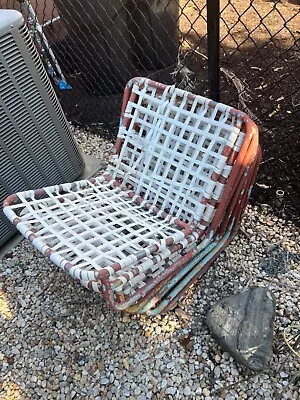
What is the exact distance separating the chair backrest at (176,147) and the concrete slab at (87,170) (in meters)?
0.51

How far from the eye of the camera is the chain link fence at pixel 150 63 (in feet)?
10.2

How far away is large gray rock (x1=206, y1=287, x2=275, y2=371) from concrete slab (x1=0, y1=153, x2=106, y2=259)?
3.70 feet

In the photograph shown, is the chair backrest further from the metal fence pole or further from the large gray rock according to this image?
the large gray rock

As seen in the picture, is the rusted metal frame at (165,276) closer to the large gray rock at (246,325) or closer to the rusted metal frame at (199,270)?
the rusted metal frame at (199,270)

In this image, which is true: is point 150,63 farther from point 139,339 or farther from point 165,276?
point 139,339

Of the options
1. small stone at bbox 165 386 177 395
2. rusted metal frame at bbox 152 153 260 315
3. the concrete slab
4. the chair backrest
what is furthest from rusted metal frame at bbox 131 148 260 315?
the concrete slab

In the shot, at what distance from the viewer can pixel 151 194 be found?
7.36 feet

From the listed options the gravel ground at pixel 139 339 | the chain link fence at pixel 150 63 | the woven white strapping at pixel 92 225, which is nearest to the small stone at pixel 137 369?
the gravel ground at pixel 139 339

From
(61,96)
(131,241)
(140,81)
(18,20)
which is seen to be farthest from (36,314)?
(61,96)

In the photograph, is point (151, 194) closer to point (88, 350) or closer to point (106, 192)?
point (106, 192)

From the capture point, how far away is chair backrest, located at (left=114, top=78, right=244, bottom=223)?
1995mm

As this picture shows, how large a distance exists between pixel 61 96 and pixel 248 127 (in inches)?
82.8

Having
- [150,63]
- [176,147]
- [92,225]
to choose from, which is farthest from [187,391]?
[150,63]

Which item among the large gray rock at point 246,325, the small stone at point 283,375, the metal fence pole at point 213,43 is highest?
the metal fence pole at point 213,43
